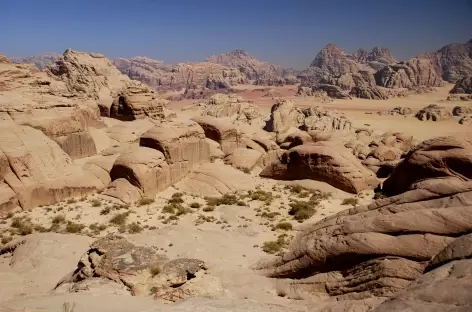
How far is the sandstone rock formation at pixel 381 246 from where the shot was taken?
27.0 feet

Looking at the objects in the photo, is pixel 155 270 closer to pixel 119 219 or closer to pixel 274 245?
pixel 274 245

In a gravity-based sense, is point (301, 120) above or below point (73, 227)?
above

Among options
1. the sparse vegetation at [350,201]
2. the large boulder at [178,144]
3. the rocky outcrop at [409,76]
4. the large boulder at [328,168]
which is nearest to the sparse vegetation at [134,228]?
the large boulder at [178,144]

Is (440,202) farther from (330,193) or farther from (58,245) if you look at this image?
(58,245)

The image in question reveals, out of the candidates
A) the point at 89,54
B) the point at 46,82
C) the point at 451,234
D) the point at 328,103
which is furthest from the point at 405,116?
the point at 451,234

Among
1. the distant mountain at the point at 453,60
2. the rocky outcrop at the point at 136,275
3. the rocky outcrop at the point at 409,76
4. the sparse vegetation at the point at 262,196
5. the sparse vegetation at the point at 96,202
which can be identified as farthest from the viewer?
the distant mountain at the point at 453,60

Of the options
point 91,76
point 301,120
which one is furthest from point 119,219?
point 301,120

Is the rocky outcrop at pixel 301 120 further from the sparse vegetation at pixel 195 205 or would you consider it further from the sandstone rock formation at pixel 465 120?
the sparse vegetation at pixel 195 205

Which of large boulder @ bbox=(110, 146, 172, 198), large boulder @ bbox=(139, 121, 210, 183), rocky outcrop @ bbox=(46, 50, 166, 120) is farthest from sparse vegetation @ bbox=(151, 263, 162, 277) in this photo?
rocky outcrop @ bbox=(46, 50, 166, 120)

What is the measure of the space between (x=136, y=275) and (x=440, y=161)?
14.7 meters

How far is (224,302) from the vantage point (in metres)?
8.78

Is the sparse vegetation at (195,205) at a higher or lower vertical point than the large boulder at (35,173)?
lower

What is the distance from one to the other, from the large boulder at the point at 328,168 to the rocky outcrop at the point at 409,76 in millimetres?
89872

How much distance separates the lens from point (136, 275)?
10.3 metres
